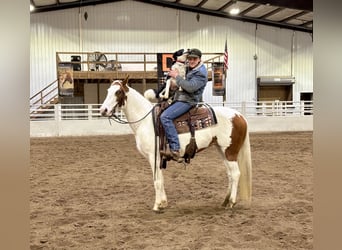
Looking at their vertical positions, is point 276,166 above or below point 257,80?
below

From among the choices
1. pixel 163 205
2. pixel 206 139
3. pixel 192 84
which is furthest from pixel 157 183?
pixel 192 84

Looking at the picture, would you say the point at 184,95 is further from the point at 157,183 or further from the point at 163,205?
the point at 163,205

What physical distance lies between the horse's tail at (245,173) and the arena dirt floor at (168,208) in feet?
0.52

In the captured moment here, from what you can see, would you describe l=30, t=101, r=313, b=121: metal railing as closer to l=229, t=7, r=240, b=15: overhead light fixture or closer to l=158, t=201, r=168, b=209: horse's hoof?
l=229, t=7, r=240, b=15: overhead light fixture

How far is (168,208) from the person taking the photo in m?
4.36

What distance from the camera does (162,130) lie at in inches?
165

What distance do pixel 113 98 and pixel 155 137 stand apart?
0.64 metres

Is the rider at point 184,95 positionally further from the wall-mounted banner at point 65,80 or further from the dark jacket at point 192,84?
the wall-mounted banner at point 65,80

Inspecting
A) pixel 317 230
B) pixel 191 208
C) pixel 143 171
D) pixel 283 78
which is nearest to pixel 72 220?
pixel 191 208

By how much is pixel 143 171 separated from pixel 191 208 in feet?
8.42

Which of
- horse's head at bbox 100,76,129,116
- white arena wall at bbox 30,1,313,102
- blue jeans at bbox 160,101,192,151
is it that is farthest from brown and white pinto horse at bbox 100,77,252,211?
white arena wall at bbox 30,1,313,102

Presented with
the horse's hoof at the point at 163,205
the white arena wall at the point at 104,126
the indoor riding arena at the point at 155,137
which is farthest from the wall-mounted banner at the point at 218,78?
the horse's hoof at the point at 163,205

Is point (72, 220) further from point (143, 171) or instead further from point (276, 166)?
point (276, 166)
